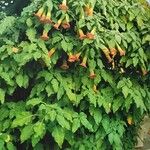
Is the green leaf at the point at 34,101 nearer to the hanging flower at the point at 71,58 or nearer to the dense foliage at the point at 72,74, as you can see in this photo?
the dense foliage at the point at 72,74

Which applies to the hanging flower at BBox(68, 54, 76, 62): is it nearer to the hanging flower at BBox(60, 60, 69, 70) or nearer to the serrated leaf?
the hanging flower at BBox(60, 60, 69, 70)

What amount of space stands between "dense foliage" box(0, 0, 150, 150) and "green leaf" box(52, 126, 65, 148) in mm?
11

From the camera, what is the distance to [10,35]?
488 centimetres

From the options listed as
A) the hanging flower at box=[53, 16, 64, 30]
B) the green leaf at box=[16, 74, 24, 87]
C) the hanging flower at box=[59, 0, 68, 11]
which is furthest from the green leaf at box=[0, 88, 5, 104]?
the hanging flower at box=[59, 0, 68, 11]

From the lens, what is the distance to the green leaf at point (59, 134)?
434 cm

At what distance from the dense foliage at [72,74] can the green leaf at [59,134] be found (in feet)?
0.04

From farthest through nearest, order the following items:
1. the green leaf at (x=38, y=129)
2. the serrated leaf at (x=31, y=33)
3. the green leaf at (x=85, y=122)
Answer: the serrated leaf at (x=31, y=33), the green leaf at (x=85, y=122), the green leaf at (x=38, y=129)

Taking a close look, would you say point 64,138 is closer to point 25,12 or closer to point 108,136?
point 108,136

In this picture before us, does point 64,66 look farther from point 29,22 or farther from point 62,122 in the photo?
point 62,122

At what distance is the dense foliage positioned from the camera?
179 inches

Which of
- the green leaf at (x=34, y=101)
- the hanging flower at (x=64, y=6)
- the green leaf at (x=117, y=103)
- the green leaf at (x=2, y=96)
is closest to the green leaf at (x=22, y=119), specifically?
the green leaf at (x=34, y=101)

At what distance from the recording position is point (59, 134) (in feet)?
14.3

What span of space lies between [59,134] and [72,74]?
2.84 feet

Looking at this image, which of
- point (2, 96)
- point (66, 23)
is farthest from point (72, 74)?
point (2, 96)
